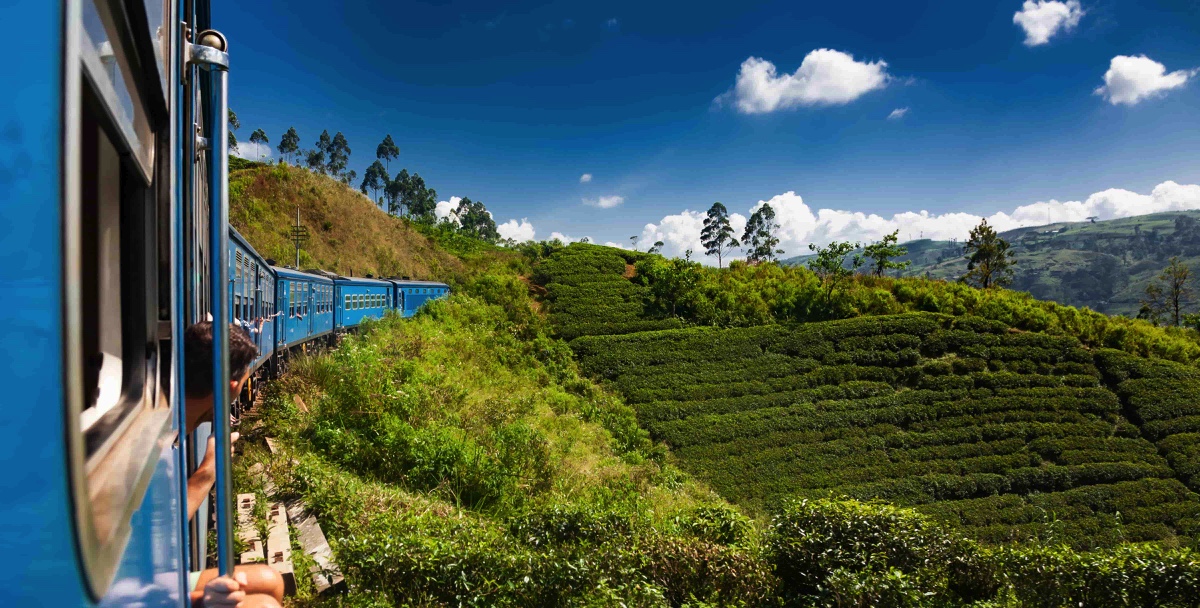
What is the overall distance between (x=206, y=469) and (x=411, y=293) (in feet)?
61.9

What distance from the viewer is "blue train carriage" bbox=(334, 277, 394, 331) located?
47.1ft

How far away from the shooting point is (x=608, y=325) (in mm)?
22094

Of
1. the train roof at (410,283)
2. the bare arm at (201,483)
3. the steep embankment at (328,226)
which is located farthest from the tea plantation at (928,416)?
the steep embankment at (328,226)

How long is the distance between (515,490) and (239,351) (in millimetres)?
5936

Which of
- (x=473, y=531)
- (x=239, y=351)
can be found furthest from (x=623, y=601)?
(x=239, y=351)

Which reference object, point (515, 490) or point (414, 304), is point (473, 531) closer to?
point (515, 490)

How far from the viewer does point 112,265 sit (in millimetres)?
1064

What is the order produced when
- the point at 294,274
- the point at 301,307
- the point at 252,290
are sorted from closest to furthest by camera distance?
the point at 252,290 < the point at 294,274 < the point at 301,307

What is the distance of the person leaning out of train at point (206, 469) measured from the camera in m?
1.22

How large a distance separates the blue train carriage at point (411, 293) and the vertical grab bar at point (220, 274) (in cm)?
1780

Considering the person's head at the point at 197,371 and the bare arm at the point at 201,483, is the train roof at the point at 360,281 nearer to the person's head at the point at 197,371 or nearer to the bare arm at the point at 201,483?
the bare arm at the point at 201,483

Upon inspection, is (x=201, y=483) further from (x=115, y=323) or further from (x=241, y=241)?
(x=241, y=241)

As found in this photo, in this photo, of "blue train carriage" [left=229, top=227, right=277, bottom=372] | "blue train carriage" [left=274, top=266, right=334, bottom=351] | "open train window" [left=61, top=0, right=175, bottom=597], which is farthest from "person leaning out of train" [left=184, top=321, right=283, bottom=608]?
"blue train carriage" [left=274, top=266, right=334, bottom=351]

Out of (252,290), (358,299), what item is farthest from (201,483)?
(358,299)
